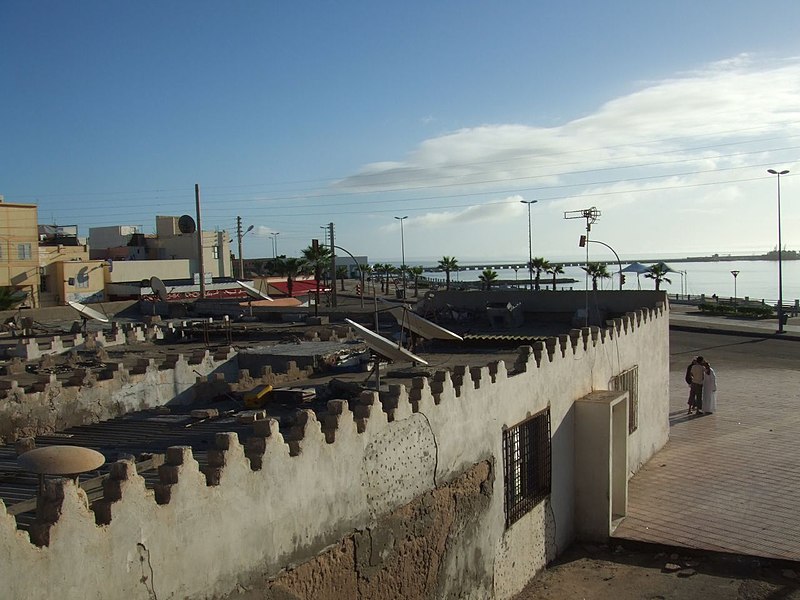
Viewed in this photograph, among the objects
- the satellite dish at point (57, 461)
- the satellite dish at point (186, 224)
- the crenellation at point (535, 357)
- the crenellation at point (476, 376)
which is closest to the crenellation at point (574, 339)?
the crenellation at point (535, 357)

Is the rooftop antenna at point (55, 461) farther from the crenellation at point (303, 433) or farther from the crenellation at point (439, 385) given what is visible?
the crenellation at point (439, 385)

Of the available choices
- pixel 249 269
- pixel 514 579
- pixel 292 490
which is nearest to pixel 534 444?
pixel 514 579

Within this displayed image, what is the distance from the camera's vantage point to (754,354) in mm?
35906

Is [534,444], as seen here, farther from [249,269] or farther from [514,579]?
[249,269]

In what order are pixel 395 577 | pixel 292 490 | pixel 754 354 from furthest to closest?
pixel 754 354, pixel 395 577, pixel 292 490

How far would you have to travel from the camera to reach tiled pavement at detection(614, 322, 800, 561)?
13.1 meters

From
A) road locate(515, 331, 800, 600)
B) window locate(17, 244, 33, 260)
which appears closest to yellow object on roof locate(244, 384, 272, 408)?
road locate(515, 331, 800, 600)

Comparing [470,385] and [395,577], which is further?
[470,385]

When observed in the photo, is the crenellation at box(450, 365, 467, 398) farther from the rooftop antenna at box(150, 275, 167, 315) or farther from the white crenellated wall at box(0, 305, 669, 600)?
the rooftop antenna at box(150, 275, 167, 315)

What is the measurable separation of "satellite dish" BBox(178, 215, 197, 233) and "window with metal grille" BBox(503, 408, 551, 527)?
6180 centimetres

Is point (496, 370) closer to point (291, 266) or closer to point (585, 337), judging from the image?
point (585, 337)

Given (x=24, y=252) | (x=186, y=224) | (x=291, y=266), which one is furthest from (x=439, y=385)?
(x=186, y=224)

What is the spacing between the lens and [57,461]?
17.8 ft

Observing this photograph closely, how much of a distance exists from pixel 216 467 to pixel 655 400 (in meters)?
15.1
